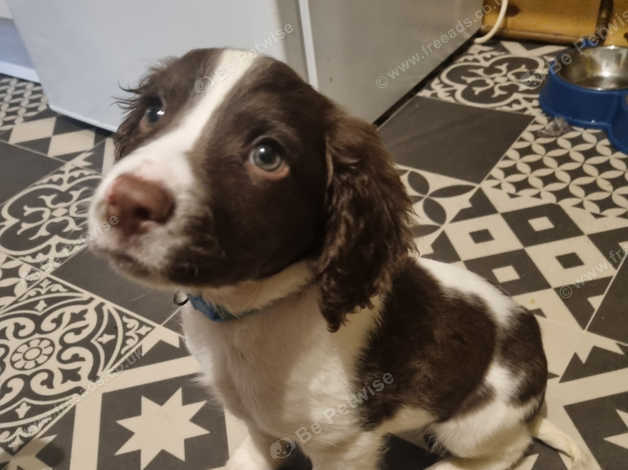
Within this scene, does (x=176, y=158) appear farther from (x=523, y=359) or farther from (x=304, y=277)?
(x=523, y=359)

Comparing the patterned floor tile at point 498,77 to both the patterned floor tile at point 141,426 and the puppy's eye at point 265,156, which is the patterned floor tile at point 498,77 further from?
the puppy's eye at point 265,156

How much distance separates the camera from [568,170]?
8.03 ft

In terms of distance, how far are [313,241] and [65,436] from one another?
1.13m

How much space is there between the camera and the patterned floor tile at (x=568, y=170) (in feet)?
7.51

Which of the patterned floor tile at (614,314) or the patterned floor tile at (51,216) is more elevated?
the patterned floor tile at (51,216)

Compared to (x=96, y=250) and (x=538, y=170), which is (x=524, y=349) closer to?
(x=96, y=250)

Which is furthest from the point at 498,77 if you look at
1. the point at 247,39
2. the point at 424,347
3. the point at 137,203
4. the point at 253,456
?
the point at 137,203

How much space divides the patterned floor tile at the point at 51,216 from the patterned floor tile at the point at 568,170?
5.68 feet

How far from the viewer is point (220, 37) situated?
2172 mm

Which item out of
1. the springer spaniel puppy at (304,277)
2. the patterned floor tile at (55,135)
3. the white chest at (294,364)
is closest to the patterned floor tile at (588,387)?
the springer spaniel puppy at (304,277)

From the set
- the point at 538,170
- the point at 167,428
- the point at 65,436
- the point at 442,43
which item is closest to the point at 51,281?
the point at 65,436

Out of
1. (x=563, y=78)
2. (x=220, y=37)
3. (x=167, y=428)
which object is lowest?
(x=167, y=428)

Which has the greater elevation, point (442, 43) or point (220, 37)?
point (220, 37)

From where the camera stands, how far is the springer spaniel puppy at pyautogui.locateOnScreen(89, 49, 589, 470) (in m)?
0.84
